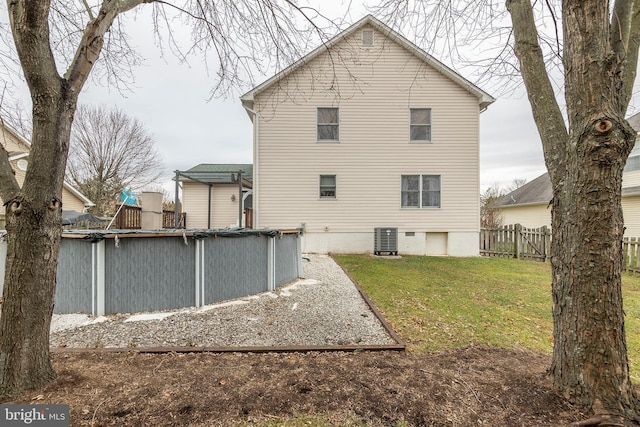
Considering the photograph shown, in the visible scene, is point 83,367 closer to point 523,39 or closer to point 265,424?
point 265,424

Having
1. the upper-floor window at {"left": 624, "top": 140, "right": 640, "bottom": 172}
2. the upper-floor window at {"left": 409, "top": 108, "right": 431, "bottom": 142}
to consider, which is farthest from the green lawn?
the upper-floor window at {"left": 624, "top": 140, "right": 640, "bottom": 172}

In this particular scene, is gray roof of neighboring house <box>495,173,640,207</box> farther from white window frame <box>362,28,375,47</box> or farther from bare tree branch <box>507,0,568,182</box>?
bare tree branch <box>507,0,568,182</box>

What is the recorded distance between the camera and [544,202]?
1584cm

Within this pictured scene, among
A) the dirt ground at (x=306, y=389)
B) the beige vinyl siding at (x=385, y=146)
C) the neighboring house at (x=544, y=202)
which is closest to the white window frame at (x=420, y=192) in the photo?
the beige vinyl siding at (x=385, y=146)

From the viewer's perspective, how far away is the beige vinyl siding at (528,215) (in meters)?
16.4

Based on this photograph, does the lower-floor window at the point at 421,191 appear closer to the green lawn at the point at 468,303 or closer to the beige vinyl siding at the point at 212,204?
the green lawn at the point at 468,303

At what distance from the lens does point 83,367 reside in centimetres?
245

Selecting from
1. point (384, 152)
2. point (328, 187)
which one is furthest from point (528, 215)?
point (328, 187)

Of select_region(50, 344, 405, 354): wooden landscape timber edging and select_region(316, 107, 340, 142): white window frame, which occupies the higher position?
select_region(316, 107, 340, 142): white window frame

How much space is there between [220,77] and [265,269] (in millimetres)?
3381

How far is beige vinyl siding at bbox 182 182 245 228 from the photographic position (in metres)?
14.2

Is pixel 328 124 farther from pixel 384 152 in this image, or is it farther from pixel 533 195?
pixel 533 195

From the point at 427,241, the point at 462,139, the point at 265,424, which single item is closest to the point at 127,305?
the point at 265,424

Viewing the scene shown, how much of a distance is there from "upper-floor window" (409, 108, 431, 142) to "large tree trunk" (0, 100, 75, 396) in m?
10.7
